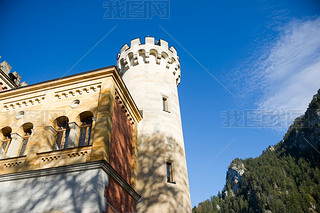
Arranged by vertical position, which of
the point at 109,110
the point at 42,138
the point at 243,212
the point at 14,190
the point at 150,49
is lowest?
the point at 14,190

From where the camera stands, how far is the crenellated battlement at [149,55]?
1911cm

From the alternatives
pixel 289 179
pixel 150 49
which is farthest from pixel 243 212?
pixel 150 49

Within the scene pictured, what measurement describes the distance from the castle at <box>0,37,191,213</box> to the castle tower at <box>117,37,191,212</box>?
2.2 inches

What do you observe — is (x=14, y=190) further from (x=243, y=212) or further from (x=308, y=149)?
(x=308, y=149)

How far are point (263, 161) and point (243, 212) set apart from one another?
43.0 m

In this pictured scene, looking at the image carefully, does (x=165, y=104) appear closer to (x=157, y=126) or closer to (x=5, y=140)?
(x=157, y=126)

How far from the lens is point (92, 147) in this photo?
9531mm

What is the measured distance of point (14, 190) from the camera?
31.1ft

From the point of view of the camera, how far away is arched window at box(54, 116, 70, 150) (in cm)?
1106

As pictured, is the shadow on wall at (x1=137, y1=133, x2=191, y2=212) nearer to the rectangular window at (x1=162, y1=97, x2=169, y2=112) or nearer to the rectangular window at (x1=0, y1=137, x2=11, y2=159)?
the rectangular window at (x1=162, y1=97, x2=169, y2=112)

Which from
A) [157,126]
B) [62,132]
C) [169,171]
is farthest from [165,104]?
[62,132]

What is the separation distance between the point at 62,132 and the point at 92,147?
9.22ft

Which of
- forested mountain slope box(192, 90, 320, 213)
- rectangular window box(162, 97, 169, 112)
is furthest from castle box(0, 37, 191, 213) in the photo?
forested mountain slope box(192, 90, 320, 213)

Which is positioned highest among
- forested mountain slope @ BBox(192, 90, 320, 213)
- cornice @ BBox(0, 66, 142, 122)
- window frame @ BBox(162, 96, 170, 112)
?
forested mountain slope @ BBox(192, 90, 320, 213)
